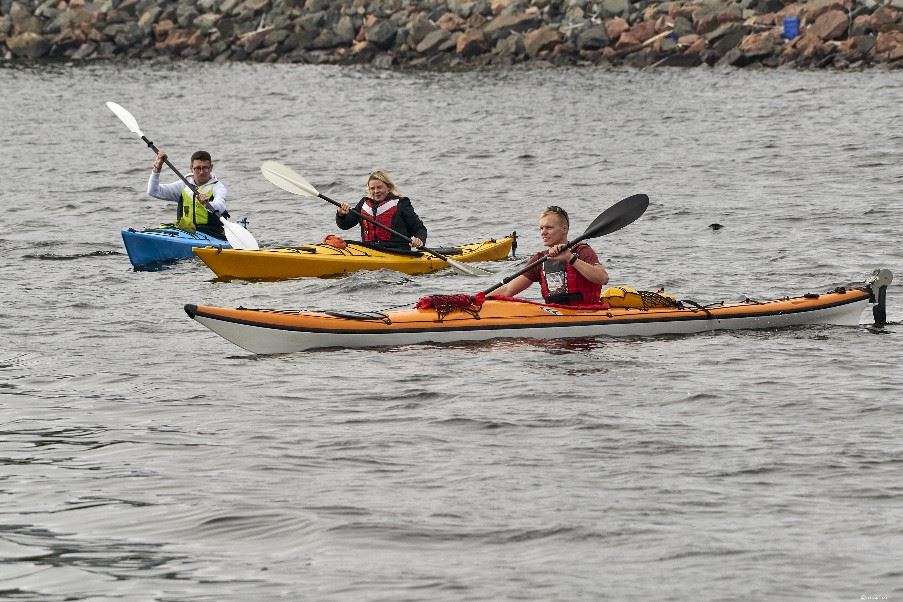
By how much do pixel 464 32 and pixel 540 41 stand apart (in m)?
2.72

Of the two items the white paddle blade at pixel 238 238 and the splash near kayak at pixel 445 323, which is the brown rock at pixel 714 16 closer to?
the white paddle blade at pixel 238 238

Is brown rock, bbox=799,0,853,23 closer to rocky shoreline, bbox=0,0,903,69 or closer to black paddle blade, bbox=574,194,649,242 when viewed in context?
rocky shoreline, bbox=0,0,903,69

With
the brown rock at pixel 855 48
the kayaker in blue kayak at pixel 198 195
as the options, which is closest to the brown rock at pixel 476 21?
the brown rock at pixel 855 48

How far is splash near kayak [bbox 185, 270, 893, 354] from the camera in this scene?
952 centimetres

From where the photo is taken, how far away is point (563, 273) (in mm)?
9992

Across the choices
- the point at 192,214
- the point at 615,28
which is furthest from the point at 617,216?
the point at 615,28

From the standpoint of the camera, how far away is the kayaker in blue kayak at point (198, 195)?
13.7 m

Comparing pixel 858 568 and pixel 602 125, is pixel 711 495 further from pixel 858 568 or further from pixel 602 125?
pixel 602 125

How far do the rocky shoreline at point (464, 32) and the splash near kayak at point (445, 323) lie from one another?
2604cm

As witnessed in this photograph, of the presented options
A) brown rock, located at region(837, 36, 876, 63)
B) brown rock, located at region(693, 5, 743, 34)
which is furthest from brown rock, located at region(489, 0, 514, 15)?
brown rock, located at region(837, 36, 876, 63)

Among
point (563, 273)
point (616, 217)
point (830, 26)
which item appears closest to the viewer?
point (563, 273)

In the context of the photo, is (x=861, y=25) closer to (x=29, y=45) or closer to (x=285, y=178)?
(x=285, y=178)

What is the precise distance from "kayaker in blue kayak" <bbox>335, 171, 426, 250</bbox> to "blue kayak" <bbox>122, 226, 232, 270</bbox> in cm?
134

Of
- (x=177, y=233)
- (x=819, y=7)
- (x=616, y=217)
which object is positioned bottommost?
(x=177, y=233)
